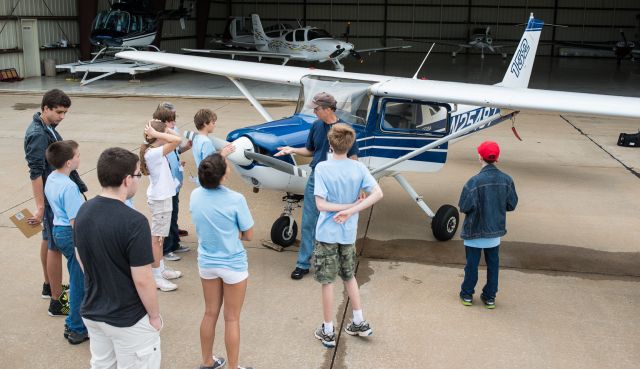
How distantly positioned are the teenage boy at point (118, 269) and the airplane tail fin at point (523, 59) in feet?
27.0

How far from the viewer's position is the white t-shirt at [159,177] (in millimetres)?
5156

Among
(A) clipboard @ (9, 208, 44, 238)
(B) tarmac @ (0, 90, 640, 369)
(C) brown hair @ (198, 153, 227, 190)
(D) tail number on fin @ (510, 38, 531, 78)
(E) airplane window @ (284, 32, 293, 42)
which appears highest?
(E) airplane window @ (284, 32, 293, 42)

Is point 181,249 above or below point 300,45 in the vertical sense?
below

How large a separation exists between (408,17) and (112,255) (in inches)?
1562

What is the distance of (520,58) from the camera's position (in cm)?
1020

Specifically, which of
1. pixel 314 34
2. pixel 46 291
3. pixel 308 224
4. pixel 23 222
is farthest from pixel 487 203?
pixel 314 34

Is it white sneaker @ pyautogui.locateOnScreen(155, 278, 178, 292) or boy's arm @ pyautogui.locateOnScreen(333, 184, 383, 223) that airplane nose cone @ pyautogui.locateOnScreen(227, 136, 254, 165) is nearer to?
white sneaker @ pyautogui.locateOnScreen(155, 278, 178, 292)

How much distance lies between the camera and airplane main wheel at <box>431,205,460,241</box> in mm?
6895

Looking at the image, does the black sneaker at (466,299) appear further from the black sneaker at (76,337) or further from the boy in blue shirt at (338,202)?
the black sneaker at (76,337)

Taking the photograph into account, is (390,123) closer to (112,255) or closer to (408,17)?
(112,255)

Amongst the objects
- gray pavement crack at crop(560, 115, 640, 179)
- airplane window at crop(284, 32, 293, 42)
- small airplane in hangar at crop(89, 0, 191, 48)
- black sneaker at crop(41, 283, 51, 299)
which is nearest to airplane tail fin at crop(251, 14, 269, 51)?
airplane window at crop(284, 32, 293, 42)

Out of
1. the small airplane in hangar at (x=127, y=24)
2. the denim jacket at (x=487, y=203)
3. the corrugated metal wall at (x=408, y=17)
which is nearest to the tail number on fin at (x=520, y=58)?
the denim jacket at (x=487, y=203)

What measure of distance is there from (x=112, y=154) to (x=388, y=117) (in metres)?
4.53

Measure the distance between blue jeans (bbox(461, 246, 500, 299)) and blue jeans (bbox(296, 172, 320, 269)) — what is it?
4.54 feet
